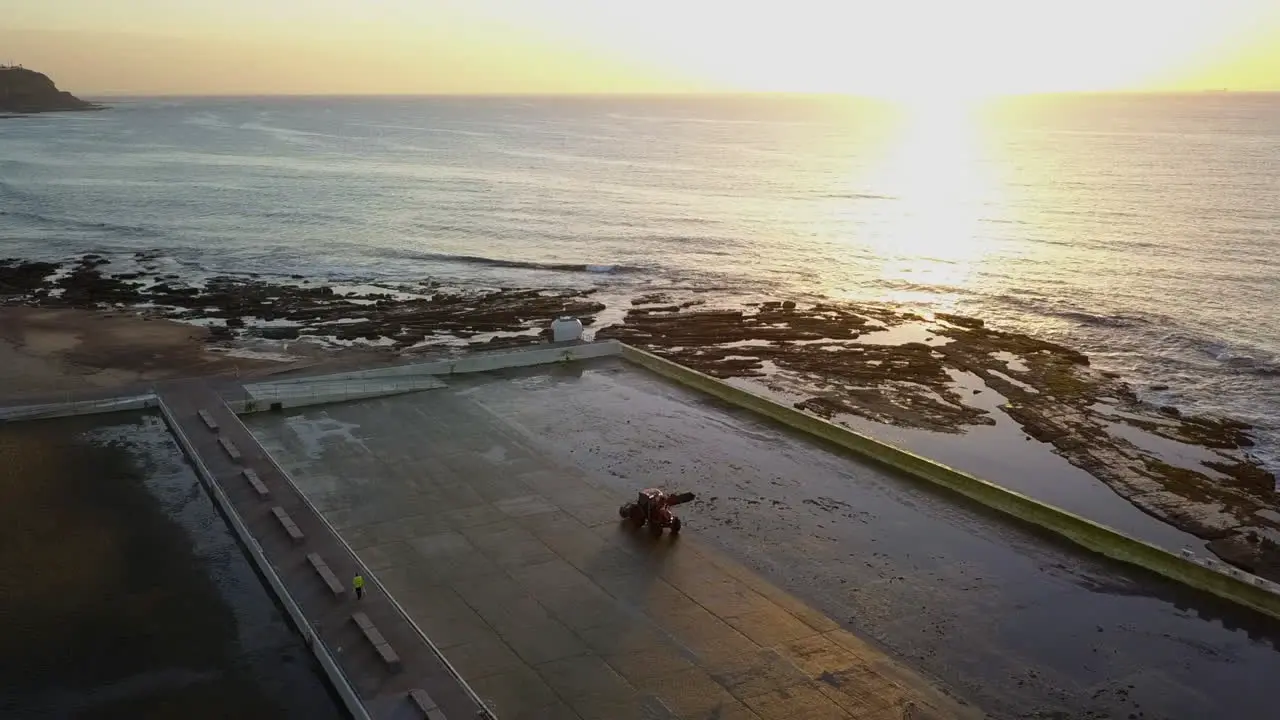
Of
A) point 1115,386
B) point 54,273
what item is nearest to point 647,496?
point 1115,386

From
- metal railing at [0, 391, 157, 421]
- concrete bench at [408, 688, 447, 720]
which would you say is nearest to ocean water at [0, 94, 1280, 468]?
concrete bench at [408, 688, 447, 720]

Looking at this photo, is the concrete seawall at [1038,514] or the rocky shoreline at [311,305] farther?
the rocky shoreline at [311,305]

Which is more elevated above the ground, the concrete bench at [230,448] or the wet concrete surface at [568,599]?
the concrete bench at [230,448]

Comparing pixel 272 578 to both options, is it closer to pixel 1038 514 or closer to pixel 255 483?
pixel 255 483

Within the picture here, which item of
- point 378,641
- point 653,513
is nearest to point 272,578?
point 378,641

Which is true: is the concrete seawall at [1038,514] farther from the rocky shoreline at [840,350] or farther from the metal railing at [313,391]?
the metal railing at [313,391]

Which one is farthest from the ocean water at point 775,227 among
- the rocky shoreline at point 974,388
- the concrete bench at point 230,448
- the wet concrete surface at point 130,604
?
the concrete bench at point 230,448
